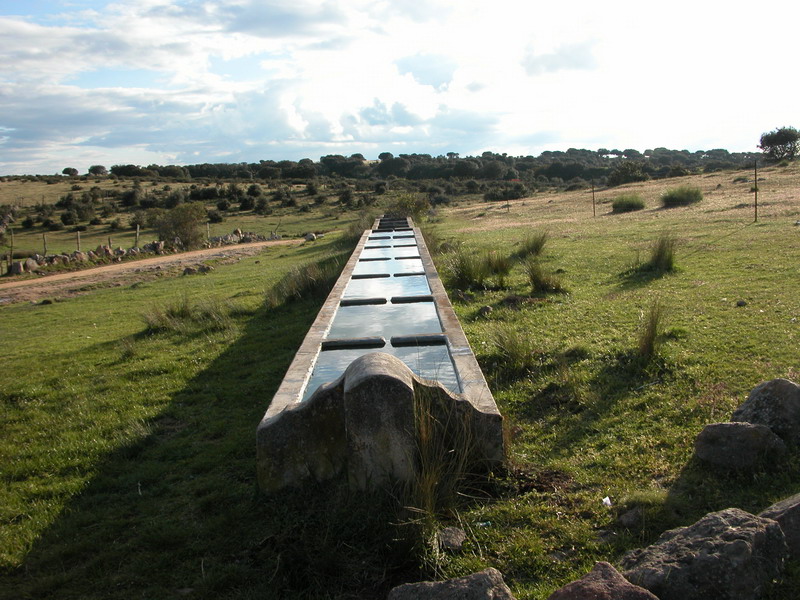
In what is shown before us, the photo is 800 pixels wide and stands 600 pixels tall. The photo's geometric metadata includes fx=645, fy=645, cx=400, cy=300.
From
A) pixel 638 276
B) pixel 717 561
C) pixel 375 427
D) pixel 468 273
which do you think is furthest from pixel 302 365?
pixel 638 276

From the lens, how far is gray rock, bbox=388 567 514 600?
263 centimetres

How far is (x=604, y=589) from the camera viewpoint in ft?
8.16

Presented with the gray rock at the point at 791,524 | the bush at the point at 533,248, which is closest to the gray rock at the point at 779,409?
the gray rock at the point at 791,524

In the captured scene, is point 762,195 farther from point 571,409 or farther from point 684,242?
point 571,409

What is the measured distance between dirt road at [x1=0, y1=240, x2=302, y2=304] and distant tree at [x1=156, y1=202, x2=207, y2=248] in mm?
2445

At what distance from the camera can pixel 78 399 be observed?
704 cm

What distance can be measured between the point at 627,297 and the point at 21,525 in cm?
800

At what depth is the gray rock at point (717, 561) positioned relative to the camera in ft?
8.61

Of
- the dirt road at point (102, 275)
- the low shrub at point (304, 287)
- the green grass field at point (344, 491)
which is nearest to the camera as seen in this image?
the green grass field at point (344, 491)

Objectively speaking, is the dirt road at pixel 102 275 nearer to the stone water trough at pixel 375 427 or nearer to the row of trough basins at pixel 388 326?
the row of trough basins at pixel 388 326

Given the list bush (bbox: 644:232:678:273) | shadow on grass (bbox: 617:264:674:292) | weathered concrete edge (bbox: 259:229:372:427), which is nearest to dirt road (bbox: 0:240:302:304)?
weathered concrete edge (bbox: 259:229:372:427)

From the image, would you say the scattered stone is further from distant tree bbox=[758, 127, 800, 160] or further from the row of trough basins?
distant tree bbox=[758, 127, 800, 160]

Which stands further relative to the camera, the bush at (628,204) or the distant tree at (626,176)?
the distant tree at (626,176)

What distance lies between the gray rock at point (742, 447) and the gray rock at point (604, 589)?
1.80 m
